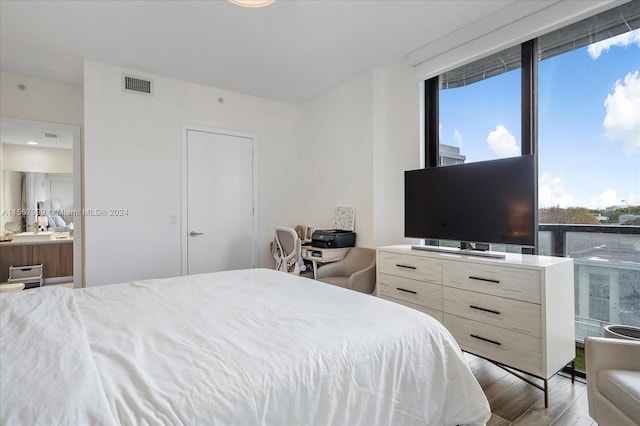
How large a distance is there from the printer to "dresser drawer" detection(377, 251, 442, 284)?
0.70 metres

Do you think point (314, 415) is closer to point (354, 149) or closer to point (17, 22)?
point (354, 149)

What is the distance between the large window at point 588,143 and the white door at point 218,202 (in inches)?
113

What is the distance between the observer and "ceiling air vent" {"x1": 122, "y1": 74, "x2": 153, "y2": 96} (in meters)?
3.40

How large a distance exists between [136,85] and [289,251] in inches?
95.6

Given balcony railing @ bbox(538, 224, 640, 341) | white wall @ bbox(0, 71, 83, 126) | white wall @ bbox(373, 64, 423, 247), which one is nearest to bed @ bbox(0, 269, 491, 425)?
balcony railing @ bbox(538, 224, 640, 341)

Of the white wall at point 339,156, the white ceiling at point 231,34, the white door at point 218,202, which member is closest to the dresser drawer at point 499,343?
the white wall at point 339,156

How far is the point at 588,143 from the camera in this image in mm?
2307

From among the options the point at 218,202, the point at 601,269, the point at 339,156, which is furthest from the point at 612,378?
the point at 218,202

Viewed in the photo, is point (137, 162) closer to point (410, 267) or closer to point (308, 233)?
point (308, 233)

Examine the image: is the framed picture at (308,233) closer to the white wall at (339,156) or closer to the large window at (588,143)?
the white wall at (339,156)

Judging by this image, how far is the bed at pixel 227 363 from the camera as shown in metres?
0.76

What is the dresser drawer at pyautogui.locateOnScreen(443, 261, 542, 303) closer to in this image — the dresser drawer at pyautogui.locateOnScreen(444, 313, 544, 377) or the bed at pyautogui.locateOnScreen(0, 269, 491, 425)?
the dresser drawer at pyautogui.locateOnScreen(444, 313, 544, 377)

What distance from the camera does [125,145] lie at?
340cm

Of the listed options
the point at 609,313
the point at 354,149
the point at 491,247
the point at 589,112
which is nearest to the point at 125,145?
the point at 354,149
